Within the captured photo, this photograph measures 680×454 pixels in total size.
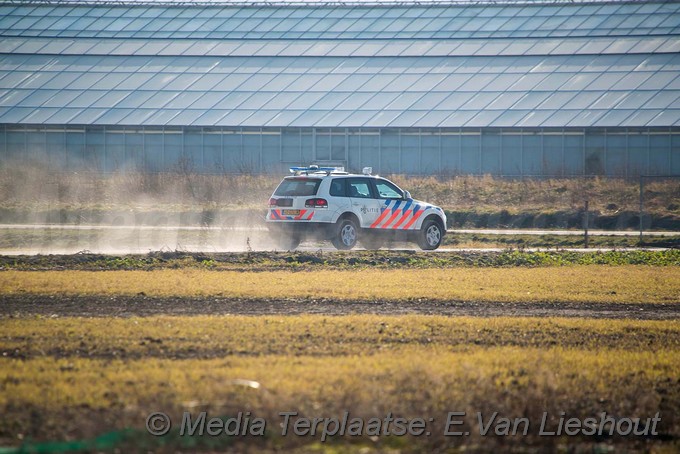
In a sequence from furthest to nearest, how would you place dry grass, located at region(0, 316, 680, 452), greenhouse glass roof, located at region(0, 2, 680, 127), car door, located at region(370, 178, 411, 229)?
greenhouse glass roof, located at region(0, 2, 680, 127) → car door, located at region(370, 178, 411, 229) → dry grass, located at region(0, 316, 680, 452)

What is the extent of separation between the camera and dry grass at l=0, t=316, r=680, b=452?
7383mm

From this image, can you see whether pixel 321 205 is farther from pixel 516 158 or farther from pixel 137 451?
pixel 516 158

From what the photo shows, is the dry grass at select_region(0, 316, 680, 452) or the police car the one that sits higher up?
the police car

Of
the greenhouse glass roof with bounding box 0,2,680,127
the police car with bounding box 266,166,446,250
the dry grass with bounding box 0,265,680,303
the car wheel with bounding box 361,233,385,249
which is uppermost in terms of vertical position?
the greenhouse glass roof with bounding box 0,2,680,127

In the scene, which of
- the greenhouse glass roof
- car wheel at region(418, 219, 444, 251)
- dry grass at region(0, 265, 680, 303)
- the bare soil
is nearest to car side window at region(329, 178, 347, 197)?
car wheel at region(418, 219, 444, 251)

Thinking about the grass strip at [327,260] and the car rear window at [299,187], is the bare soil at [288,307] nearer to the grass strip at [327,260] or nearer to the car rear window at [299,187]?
the grass strip at [327,260]

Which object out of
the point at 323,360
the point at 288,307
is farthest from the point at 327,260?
the point at 323,360

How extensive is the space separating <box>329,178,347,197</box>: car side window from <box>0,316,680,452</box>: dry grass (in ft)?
37.7

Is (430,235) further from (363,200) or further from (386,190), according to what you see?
(363,200)

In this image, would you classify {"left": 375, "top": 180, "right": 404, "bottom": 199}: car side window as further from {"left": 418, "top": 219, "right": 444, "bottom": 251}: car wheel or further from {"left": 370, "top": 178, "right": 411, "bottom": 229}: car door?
{"left": 418, "top": 219, "right": 444, "bottom": 251}: car wheel

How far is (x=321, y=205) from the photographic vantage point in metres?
22.8

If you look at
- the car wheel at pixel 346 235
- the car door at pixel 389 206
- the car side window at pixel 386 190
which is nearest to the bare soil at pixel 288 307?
the car wheel at pixel 346 235

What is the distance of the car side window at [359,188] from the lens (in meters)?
23.5

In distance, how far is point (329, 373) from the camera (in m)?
8.51
